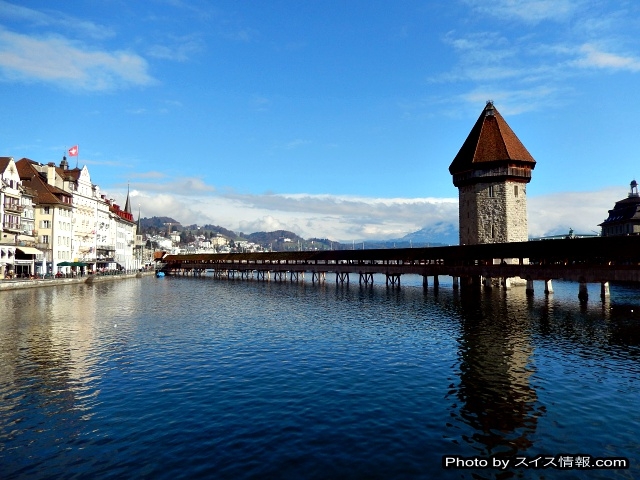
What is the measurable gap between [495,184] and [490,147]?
609cm

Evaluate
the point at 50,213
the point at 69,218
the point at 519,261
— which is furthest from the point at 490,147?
the point at 69,218

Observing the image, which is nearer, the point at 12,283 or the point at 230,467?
the point at 230,467

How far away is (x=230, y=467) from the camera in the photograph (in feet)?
33.6

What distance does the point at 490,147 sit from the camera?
66.6 m

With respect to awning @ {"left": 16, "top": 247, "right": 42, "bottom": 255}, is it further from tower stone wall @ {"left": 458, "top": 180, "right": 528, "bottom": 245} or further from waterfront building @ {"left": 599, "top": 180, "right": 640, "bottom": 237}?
waterfront building @ {"left": 599, "top": 180, "right": 640, "bottom": 237}

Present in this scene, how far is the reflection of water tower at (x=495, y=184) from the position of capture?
212ft

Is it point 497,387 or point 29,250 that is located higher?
point 29,250

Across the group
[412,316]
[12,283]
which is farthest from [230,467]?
[12,283]

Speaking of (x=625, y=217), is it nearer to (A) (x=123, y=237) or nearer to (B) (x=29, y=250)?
(B) (x=29, y=250)

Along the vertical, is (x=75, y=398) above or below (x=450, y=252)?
below

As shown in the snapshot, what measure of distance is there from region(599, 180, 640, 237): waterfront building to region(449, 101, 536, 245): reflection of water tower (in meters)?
24.7

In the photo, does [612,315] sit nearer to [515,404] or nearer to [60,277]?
[515,404]

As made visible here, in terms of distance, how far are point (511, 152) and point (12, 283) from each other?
71130mm

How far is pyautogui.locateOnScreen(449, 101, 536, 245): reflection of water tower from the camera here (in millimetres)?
64562
